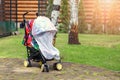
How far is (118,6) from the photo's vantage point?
88.1 ft

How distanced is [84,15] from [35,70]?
16.2 metres

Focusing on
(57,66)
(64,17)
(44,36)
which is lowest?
(57,66)

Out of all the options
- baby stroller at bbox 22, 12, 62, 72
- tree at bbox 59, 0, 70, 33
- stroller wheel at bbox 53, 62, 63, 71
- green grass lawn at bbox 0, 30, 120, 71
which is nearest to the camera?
baby stroller at bbox 22, 12, 62, 72

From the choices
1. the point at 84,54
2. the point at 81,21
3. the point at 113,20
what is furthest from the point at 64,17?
the point at 84,54

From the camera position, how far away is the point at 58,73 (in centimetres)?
1008

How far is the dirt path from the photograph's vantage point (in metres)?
9.52

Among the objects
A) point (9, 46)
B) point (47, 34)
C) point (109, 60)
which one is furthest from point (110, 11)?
point (47, 34)

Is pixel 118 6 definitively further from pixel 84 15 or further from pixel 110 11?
pixel 84 15

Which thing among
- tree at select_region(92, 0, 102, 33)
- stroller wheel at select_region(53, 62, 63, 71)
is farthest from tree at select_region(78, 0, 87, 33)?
stroller wheel at select_region(53, 62, 63, 71)

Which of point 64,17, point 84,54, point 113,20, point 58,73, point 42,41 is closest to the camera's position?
point 58,73

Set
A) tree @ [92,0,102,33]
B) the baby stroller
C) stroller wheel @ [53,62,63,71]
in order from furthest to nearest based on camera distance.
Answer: tree @ [92,0,102,33]
stroller wheel @ [53,62,63,71]
the baby stroller

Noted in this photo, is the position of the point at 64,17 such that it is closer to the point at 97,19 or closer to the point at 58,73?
the point at 97,19

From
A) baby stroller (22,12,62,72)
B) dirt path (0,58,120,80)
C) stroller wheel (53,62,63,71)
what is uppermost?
baby stroller (22,12,62,72)

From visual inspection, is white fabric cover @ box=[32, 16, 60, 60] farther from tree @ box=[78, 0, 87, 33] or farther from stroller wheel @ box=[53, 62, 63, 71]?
tree @ box=[78, 0, 87, 33]
